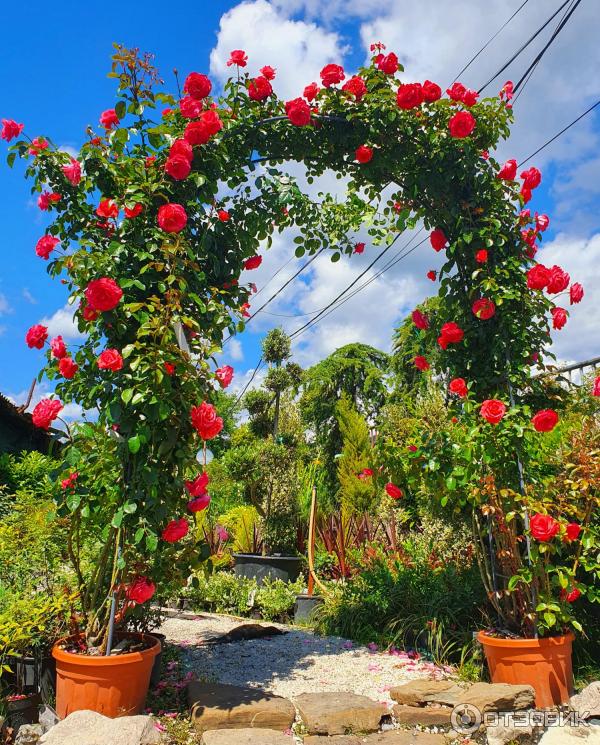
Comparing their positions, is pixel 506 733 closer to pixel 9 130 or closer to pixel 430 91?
pixel 430 91

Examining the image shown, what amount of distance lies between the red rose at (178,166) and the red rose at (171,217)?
221 mm

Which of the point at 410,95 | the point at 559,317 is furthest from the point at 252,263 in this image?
the point at 559,317

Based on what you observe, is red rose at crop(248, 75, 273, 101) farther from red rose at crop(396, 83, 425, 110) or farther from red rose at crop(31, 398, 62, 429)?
red rose at crop(31, 398, 62, 429)

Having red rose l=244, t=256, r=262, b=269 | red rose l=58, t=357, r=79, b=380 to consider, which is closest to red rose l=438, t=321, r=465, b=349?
red rose l=244, t=256, r=262, b=269

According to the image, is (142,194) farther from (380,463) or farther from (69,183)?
(380,463)

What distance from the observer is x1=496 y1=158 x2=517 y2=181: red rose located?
3660 mm

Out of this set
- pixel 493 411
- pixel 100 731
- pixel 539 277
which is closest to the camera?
pixel 100 731

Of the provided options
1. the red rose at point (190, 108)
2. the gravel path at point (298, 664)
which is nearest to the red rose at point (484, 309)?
the red rose at point (190, 108)

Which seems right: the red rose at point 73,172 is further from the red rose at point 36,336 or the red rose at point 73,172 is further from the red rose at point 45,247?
the red rose at point 36,336

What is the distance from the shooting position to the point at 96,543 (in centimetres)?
368

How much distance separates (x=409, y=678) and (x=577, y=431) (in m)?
1.81

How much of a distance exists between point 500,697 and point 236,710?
1269 mm

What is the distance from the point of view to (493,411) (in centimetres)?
320

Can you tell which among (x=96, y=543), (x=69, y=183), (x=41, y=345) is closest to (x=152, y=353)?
(x=41, y=345)
